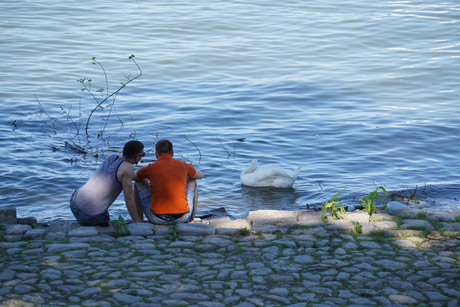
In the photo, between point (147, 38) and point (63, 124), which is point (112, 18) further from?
point (63, 124)

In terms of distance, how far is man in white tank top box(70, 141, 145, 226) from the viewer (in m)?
6.94

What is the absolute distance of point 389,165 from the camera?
37.0 feet

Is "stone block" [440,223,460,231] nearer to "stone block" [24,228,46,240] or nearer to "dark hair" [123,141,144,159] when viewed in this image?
"dark hair" [123,141,144,159]

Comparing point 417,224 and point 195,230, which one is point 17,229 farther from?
A: point 417,224

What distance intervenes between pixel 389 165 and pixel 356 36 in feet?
35.6

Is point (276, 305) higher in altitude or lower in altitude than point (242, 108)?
lower

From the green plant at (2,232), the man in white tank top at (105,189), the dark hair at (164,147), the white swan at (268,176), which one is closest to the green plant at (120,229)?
the man in white tank top at (105,189)

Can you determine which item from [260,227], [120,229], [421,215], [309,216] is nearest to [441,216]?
[421,215]

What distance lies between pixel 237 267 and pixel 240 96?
9.83m

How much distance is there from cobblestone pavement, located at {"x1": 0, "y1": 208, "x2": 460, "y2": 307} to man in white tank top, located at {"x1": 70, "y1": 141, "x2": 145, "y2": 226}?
38 centimetres

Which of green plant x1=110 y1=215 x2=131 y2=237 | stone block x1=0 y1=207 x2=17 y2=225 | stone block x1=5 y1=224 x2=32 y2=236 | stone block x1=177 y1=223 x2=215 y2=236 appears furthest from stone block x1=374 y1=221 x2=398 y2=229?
stone block x1=0 y1=207 x2=17 y2=225

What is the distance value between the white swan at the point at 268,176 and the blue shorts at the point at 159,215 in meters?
2.55

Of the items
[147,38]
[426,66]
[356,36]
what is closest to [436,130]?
[426,66]

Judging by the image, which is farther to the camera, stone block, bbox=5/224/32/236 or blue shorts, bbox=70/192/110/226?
blue shorts, bbox=70/192/110/226
